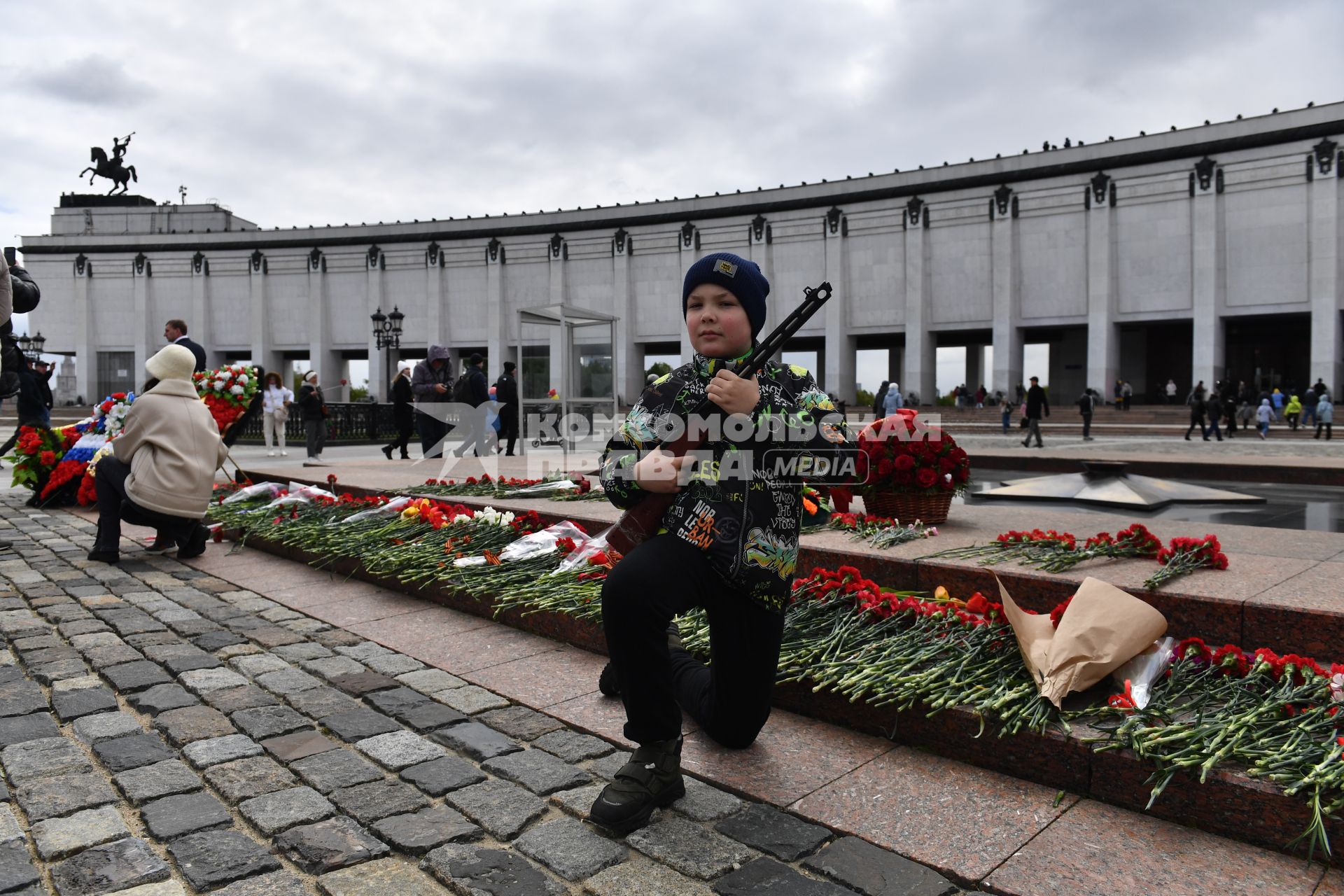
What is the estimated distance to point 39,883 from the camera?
78.2 inches

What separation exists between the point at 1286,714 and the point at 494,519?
4377 mm

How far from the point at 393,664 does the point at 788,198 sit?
4072 centimetres

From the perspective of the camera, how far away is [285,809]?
236cm

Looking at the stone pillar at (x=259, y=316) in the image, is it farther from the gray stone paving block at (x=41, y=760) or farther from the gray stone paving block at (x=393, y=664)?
the gray stone paving block at (x=41, y=760)

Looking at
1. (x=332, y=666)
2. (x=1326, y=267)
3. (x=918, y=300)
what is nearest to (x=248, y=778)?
(x=332, y=666)

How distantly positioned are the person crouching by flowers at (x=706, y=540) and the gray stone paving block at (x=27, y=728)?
199 centimetres

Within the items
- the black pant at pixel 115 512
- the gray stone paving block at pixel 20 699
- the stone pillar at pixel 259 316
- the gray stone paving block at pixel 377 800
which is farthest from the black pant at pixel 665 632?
the stone pillar at pixel 259 316

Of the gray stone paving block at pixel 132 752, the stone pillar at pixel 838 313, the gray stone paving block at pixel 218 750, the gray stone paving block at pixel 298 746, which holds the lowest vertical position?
the gray stone paving block at pixel 298 746

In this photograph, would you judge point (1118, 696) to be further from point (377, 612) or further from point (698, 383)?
point (377, 612)

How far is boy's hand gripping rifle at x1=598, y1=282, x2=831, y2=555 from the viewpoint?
231 centimetres

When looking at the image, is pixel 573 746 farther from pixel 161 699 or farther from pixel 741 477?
pixel 161 699

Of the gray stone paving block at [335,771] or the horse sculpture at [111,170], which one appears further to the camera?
the horse sculpture at [111,170]

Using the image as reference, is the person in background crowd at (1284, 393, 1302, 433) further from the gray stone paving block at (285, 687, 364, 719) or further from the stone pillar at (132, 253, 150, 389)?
the stone pillar at (132, 253, 150, 389)

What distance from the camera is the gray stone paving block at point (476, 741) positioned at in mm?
2760
